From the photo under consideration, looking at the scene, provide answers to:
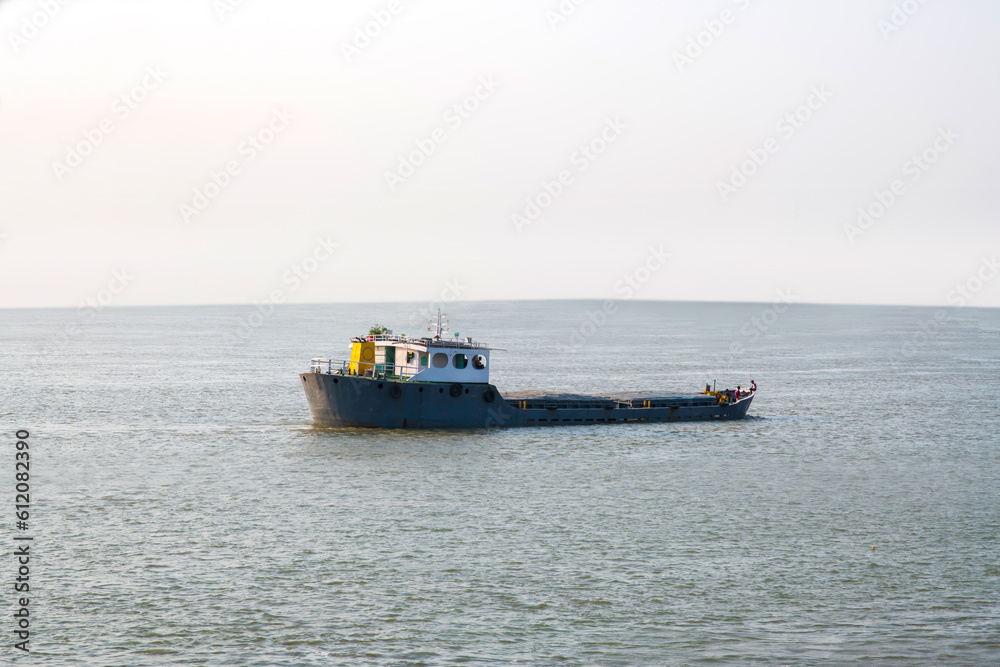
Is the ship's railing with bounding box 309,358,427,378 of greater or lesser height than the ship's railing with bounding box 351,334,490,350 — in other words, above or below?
below

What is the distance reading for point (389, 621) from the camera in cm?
2312

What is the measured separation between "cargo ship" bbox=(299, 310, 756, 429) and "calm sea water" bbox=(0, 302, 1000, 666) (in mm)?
1411

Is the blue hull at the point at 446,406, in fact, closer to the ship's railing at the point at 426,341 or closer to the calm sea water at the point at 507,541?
the calm sea water at the point at 507,541

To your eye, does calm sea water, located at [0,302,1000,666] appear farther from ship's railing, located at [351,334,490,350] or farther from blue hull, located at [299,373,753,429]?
ship's railing, located at [351,334,490,350]

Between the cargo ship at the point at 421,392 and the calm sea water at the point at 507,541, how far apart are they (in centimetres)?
141

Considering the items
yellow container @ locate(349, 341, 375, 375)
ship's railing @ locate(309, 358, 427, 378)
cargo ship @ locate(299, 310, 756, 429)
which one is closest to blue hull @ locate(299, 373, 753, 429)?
cargo ship @ locate(299, 310, 756, 429)

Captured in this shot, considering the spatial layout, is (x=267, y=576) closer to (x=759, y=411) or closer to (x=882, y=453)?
(x=882, y=453)

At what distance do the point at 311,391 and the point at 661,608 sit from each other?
30.6 meters

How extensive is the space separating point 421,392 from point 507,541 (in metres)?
21.0

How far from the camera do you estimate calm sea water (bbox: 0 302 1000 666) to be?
22.0 m

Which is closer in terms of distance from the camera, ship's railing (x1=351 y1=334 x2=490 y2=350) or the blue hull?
the blue hull

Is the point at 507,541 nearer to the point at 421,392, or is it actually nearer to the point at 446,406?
the point at 421,392

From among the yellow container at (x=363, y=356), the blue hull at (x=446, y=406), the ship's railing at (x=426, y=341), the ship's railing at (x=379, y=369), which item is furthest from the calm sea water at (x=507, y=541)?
the ship's railing at (x=426, y=341)

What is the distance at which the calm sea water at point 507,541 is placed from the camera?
22.0 meters
